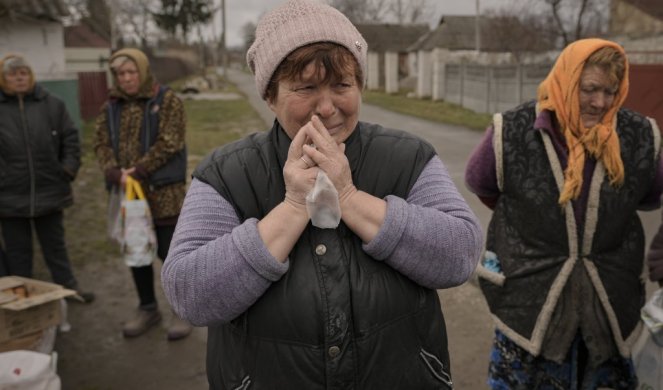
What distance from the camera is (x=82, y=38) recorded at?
29.4 m

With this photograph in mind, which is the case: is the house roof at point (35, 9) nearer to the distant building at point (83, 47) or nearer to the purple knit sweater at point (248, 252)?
the purple knit sweater at point (248, 252)

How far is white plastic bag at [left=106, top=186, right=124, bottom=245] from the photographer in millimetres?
3814

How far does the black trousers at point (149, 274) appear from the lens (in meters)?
3.89

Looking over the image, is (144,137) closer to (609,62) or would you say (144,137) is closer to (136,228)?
(136,228)

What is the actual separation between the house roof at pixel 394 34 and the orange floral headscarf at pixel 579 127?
3760 cm

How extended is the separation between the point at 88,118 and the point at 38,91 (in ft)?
40.7

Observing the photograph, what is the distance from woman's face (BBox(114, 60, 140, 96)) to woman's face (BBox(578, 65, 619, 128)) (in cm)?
254

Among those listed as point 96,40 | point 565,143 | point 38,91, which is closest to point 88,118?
point 38,91

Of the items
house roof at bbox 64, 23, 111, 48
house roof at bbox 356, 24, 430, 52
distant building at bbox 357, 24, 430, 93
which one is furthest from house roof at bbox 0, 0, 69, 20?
house roof at bbox 356, 24, 430, 52

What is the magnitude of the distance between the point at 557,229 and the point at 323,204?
1362 mm

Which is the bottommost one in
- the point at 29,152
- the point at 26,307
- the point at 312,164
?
the point at 26,307

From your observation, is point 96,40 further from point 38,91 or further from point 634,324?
point 634,324

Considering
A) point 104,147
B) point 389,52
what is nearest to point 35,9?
point 104,147

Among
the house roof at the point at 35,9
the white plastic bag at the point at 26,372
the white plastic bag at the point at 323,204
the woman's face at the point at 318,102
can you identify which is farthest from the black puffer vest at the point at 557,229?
the house roof at the point at 35,9
